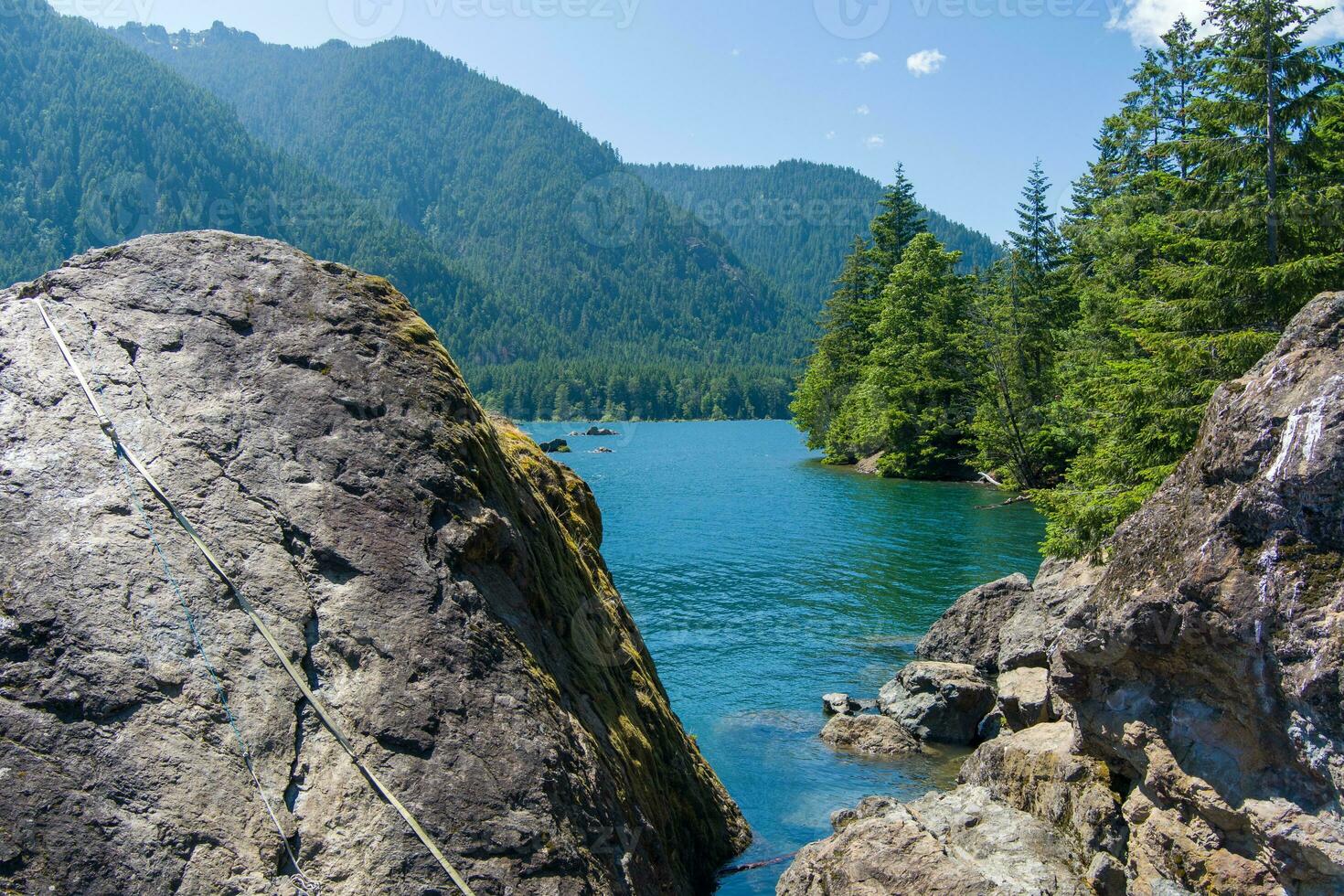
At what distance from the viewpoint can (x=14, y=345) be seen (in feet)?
20.4

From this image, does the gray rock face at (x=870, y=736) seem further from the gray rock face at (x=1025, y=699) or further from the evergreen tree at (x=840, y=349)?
the evergreen tree at (x=840, y=349)

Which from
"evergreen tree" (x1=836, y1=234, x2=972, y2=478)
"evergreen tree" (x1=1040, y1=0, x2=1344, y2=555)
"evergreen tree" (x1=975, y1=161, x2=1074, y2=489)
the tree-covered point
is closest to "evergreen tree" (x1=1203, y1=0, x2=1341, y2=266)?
"evergreen tree" (x1=1040, y1=0, x2=1344, y2=555)

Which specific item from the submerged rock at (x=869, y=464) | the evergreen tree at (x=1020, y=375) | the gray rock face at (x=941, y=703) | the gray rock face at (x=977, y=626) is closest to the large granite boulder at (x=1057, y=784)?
the gray rock face at (x=941, y=703)

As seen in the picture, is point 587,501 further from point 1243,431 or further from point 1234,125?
point 1234,125

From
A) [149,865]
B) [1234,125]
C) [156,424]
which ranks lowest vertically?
[149,865]

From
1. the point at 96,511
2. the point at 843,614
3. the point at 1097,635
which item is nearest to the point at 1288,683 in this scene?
the point at 1097,635

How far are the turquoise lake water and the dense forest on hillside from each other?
447 cm

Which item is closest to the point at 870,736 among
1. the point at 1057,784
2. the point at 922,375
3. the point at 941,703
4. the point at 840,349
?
the point at 941,703

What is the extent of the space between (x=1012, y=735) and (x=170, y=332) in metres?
9.36

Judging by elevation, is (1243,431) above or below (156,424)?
above

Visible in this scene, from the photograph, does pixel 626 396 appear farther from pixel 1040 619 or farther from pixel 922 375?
pixel 1040 619

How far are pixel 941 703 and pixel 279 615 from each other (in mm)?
12856

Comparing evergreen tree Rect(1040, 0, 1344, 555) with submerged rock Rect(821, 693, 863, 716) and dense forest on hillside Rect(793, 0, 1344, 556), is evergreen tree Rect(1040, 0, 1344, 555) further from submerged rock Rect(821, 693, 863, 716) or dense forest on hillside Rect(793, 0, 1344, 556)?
submerged rock Rect(821, 693, 863, 716)

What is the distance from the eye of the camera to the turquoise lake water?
14156 mm
